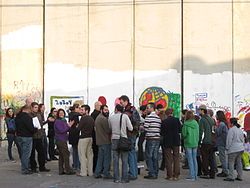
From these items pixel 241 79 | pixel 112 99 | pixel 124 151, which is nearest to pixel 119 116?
pixel 124 151

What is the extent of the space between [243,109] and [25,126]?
832cm

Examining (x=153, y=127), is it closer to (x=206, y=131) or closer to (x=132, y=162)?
(x=132, y=162)

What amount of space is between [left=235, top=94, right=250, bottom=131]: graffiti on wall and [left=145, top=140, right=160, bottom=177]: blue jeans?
236 inches

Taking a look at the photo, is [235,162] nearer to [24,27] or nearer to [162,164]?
[162,164]

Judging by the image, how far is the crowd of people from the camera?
11391 mm

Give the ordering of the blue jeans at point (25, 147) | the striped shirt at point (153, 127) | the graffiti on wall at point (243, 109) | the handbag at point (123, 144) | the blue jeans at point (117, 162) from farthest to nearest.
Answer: the graffiti on wall at point (243, 109)
the blue jeans at point (25, 147)
the striped shirt at point (153, 127)
the blue jeans at point (117, 162)
the handbag at point (123, 144)

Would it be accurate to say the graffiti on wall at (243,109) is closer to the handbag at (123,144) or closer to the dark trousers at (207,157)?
the dark trousers at (207,157)

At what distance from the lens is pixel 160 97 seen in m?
16.9

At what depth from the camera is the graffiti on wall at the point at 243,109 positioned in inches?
654

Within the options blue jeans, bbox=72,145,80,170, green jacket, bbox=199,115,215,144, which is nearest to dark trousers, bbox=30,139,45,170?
blue jeans, bbox=72,145,80,170

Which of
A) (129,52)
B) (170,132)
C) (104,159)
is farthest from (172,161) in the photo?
(129,52)

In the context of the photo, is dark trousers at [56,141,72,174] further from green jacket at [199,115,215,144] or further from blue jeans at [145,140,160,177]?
green jacket at [199,115,215,144]

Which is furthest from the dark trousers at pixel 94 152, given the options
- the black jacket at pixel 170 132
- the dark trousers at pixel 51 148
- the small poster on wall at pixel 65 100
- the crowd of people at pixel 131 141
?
the small poster on wall at pixel 65 100

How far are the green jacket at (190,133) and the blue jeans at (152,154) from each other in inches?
28.3
